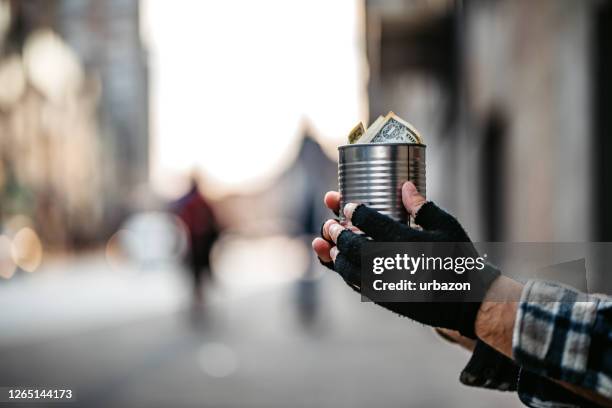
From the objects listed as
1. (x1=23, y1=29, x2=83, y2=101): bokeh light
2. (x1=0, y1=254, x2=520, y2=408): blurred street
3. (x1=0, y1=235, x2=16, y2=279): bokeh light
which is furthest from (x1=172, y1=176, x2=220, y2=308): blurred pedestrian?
(x1=23, y1=29, x2=83, y2=101): bokeh light

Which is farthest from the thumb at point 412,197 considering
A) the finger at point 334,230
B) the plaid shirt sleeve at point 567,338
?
the plaid shirt sleeve at point 567,338

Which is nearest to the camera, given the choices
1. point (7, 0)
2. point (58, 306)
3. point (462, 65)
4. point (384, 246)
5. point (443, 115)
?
point (384, 246)

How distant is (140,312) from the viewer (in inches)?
387

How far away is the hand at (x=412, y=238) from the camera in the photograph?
1205 mm

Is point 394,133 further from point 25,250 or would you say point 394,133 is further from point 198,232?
point 25,250

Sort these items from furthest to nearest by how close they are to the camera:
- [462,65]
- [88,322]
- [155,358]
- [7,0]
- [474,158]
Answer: [7,0] < [462,65] < [474,158] < [88,322] < [155,358]

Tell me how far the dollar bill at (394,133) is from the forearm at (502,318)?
30 centimetres

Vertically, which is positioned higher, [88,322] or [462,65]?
[462,65]

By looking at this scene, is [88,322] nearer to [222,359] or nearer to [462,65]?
[222,359]

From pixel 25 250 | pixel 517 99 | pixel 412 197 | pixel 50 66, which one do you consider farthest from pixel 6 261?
pixel 50 66

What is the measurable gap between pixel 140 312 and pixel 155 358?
351cm

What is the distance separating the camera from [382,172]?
1.20 m

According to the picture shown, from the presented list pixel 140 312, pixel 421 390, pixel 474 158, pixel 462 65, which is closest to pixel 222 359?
pixel 421 390

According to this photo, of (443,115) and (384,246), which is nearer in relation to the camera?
(384,246)
